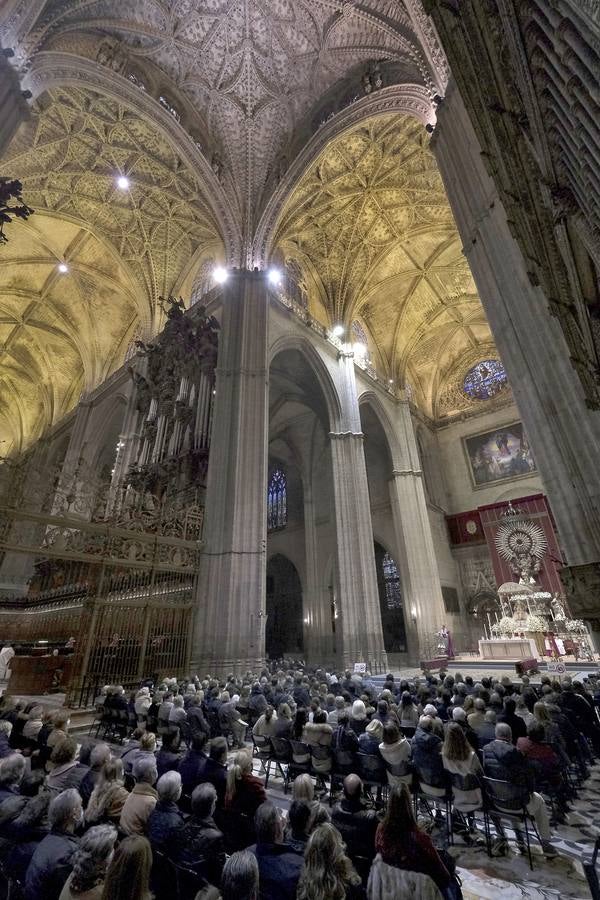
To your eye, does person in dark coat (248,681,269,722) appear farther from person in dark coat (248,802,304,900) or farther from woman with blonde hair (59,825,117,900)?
woman with blonde hair (59,825,117,900)

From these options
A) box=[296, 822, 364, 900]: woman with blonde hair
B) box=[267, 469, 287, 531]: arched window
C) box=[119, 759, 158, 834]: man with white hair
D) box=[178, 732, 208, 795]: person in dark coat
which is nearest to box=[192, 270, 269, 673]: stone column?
box=[178, 732, 208, 795]: person in dark coat

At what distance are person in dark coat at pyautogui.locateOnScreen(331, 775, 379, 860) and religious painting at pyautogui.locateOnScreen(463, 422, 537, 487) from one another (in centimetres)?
1907

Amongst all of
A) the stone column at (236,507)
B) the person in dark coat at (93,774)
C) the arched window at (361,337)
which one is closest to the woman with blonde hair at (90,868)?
the person in dark coat at (93,774)

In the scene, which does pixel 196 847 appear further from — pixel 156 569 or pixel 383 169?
pixel 383 169

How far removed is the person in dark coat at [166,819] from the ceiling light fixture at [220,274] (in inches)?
510

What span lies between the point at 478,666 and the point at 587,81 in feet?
43.9

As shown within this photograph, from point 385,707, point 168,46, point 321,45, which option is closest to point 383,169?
point 321,45

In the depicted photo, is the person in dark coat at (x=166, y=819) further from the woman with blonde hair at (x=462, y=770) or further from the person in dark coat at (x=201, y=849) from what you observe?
the woman with blonde hair at (x=462, y=770)

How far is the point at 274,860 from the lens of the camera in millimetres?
1632

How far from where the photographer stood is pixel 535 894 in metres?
2.15

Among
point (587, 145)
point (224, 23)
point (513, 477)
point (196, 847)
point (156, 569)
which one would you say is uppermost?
point (224, 23)

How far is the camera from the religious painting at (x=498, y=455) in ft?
61.8

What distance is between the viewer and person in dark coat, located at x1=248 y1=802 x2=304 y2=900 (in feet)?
5.04

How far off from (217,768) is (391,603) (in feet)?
51.9
